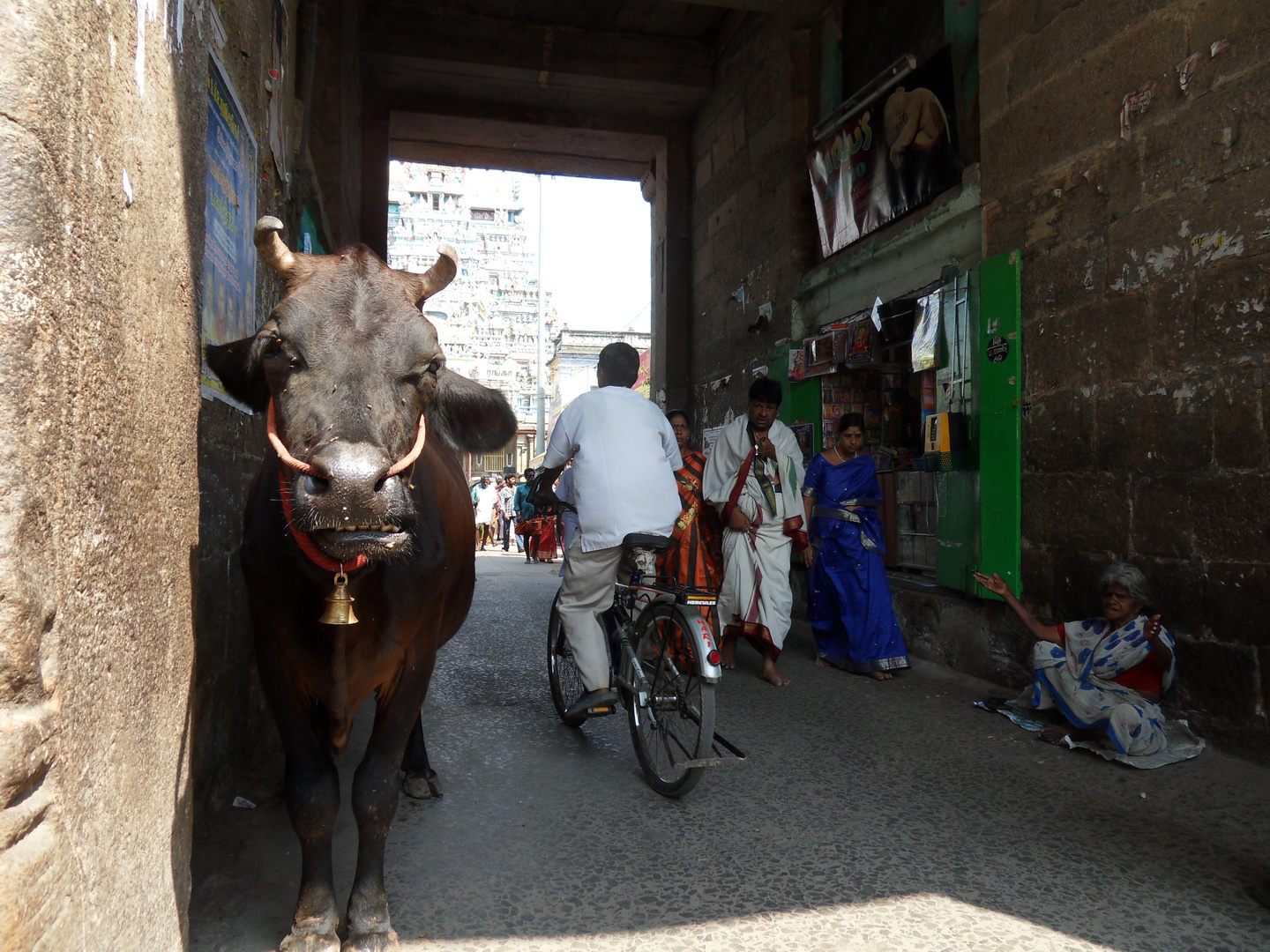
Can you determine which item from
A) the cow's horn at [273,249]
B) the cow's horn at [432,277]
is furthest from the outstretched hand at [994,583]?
the cow's horn at [273,249]

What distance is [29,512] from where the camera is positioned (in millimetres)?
1243

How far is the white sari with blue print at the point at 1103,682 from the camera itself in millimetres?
3971

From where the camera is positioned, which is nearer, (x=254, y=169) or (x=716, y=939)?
(x=716, y=939)

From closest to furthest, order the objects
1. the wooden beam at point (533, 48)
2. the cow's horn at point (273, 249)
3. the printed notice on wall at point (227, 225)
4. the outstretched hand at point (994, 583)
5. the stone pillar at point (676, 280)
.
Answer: the cow's horn at point (273, 249)
the printed notice on wall at point (227, 225)
the outstretched hand at point (994, 583)
the wooden beam at point (533, 48)
the stone pillar at point (676, 280)

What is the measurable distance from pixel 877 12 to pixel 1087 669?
20.8ft

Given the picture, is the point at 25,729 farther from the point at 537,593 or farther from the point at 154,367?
the point at 537,593

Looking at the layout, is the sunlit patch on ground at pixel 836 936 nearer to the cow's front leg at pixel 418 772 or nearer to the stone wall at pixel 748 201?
the cow's front leg at pixel 418 772

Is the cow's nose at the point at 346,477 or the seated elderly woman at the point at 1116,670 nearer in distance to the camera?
the cow's nose at the point at 346,477

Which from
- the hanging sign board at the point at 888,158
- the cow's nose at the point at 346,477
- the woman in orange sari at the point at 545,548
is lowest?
the woman in orange sari at the point at 545,548

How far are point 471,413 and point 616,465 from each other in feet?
4.61

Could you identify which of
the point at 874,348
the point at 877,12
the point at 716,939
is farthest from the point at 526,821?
the point at 877,12

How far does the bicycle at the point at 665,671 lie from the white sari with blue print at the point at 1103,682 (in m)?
1.79

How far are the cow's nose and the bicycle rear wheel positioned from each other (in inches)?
108

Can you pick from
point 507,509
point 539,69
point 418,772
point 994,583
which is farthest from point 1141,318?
point 507,509
